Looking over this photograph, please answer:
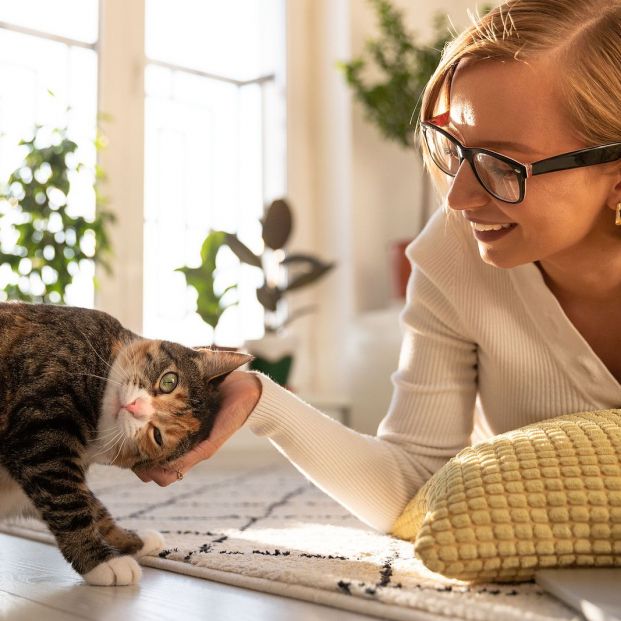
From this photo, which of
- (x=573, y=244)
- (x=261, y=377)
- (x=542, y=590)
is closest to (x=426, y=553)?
(x=542, y=590)

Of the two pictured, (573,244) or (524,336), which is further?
(524,336)

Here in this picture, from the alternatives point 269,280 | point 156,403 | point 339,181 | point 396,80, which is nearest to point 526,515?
point 156,403

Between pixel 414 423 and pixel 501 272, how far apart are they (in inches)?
11.7

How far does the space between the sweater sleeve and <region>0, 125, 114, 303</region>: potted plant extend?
69.9 inches

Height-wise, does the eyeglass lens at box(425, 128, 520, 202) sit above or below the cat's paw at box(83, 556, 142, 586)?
above

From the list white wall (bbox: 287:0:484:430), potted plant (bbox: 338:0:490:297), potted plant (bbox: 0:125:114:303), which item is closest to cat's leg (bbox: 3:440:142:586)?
potted plant (bbox: 0:125:114:303)

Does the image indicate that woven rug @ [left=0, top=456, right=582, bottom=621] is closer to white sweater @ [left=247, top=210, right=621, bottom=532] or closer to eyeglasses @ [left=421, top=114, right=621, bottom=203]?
white sweater @ [left=247, top=210, right=621, bottom=532]

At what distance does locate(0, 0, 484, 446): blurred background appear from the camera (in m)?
3.16

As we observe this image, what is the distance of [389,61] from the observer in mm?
3865

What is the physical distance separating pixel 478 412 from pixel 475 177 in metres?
0.58

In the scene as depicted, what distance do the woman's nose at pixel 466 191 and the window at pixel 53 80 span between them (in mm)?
2239

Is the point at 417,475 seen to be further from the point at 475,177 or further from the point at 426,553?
the point at 475,177

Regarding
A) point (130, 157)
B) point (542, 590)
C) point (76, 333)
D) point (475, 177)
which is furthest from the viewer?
point (130, 157)

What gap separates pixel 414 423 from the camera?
145cm
